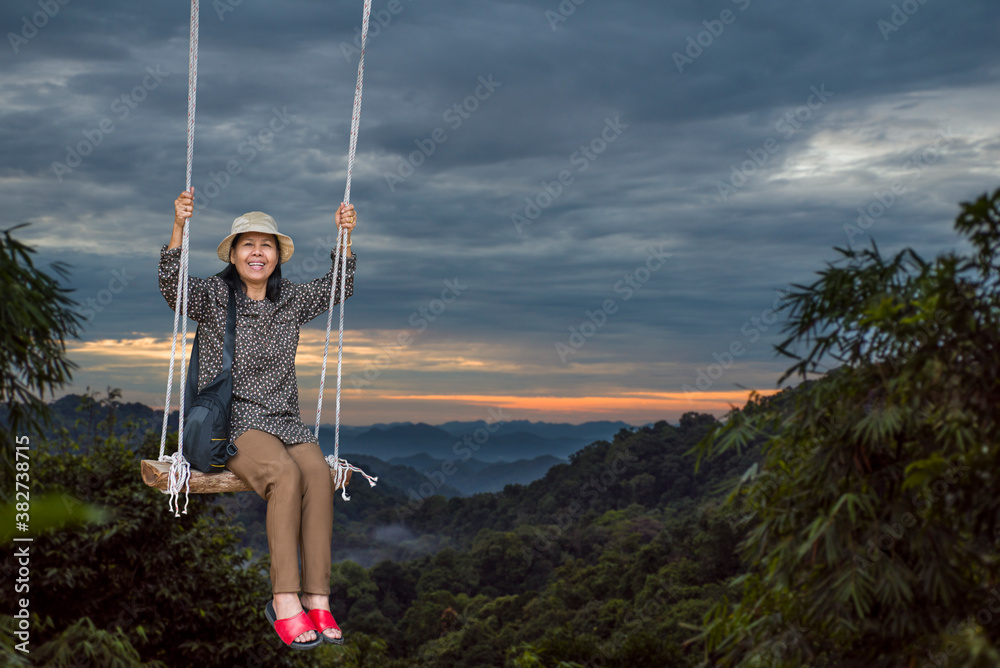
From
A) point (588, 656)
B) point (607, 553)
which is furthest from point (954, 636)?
point (607, 553)

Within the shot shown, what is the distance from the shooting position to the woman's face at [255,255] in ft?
10.8

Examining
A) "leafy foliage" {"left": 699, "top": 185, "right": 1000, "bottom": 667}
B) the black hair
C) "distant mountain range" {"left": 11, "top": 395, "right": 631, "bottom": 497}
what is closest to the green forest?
"leafy foliage" {"left": 699, "top": 185, "right": 1000, "bottom": 667}

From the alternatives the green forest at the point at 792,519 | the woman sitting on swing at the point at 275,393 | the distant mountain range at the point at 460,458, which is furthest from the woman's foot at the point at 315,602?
the distant mountain range at the point at 460,458

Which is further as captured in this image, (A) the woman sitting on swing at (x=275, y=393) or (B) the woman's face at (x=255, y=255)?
(B) the woman's face at (x=255, y=255)

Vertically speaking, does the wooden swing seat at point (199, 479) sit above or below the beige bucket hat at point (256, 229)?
below

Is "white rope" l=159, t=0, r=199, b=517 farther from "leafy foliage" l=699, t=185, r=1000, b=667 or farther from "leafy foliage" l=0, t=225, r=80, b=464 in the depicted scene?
"leafy foliage" l=699, t=185, r=1000, b=667

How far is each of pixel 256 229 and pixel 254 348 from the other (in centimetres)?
47

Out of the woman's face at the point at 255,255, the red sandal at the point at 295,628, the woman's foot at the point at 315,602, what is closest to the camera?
the red sandal at the point at 295,628

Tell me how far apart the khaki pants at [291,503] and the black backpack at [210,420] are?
0.06m

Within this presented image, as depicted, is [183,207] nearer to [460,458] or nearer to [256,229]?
[256,229]

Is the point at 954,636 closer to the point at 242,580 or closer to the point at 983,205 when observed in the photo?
the point at 983,205

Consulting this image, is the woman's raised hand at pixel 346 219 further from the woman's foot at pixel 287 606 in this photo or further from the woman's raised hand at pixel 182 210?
the woman's foot at pixel 287 606

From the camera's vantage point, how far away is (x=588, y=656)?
9.22 m

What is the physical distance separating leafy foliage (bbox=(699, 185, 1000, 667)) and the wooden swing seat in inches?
65.6
